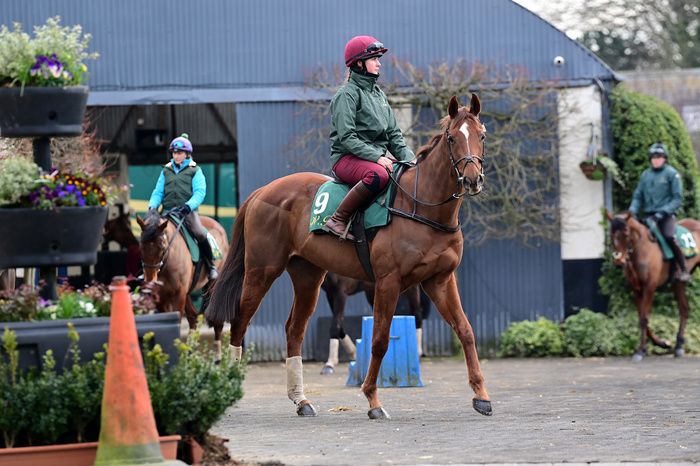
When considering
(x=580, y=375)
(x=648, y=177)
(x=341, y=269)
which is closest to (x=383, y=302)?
(x=341, y=269)

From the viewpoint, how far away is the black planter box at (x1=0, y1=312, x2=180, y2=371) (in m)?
7.32

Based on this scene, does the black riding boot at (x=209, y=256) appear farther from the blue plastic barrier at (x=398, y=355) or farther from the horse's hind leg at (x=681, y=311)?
the horse's hind leg at (x=681, y=311)

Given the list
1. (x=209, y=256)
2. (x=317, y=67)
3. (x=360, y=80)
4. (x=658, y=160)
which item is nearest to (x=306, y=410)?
(x=360, y=80)

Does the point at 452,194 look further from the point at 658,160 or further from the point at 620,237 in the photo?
the point at 658,160

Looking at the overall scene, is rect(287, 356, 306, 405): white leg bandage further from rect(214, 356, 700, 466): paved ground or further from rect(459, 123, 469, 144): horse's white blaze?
rect(459, 123, 469, 144): horse's white blaze

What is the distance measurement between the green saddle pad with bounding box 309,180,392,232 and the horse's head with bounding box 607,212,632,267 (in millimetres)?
7762

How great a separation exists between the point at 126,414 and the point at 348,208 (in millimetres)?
4045

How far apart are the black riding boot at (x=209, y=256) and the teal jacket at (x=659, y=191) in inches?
249

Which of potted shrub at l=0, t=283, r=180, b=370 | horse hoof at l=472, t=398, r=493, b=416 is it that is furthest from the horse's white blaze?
potted shrub at l=0, t=283, r=180, b=370

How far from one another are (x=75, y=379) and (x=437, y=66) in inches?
507

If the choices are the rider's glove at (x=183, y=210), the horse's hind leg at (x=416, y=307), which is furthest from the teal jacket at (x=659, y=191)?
the rider's glove at (x=183, y=210)

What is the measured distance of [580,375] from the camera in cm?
1548

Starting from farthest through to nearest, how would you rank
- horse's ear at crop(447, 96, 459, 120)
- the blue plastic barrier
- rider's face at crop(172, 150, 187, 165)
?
rider's face at crop(172, 150, 187, 165) → the blue plastic barrier → horse's ear at crop(447, 96, 459, 120)

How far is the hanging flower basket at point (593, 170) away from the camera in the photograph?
18.8 m
